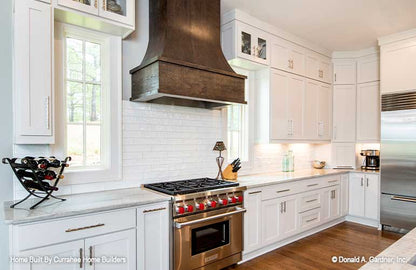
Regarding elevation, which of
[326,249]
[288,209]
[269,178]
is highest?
[269,178]

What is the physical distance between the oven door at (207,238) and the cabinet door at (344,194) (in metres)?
2.41

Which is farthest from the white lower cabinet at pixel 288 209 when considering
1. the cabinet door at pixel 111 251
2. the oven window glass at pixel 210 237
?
the cabinet door at pixel 111 251

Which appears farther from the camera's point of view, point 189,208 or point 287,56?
point 287,56

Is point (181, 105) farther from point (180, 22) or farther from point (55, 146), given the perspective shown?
point (55, 146)

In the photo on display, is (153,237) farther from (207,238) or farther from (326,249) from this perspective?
(326,249)

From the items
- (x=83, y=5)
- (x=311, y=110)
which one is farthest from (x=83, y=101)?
(x=311, y=110)

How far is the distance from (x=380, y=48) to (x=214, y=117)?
2.89 m

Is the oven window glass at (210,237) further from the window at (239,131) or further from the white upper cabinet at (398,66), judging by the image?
the white upper cabinet at (398,66)

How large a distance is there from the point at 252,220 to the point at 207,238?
2.18ft

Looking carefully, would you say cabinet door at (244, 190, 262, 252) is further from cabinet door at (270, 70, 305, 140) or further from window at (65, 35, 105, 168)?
window at (65, 35, 105, 168)

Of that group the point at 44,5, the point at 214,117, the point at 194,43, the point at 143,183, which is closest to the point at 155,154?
the point at 143,183

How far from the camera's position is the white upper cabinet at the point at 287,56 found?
379 cm

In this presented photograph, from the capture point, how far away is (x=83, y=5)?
7.19 feet

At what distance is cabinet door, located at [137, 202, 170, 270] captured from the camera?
2189 mm
